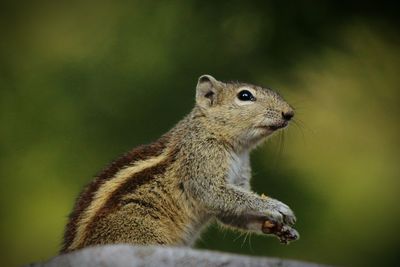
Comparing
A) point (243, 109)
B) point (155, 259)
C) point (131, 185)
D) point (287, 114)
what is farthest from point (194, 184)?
point (155, 259)

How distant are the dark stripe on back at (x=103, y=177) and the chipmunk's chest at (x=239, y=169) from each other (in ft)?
1.61

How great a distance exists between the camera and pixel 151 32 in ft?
30.2

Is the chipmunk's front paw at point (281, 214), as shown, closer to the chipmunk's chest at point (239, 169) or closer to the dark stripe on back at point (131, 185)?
the chipmunk's chest at point (239, 169)

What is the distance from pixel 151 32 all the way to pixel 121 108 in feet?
2.54

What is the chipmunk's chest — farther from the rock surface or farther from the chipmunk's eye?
the rock surface

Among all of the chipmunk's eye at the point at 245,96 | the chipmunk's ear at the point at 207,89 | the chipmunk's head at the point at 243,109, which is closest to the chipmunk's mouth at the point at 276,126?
the chipmunk's head at the point at 243,109

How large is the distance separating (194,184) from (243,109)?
0.73 metres

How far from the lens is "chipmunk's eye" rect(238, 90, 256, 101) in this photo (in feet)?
23.2

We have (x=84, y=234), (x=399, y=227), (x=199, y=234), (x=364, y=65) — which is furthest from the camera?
(x=399, y=227)

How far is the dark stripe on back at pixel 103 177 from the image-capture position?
20.5ft

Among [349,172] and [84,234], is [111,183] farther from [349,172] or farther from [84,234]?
[349,172]

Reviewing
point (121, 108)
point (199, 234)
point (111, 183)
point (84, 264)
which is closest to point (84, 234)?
point (111, 183)

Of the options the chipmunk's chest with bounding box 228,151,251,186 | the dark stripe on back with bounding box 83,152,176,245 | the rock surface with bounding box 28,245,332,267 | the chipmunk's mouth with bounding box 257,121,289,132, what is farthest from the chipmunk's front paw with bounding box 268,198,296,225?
the rock surface with bounding box 28,245,332,267

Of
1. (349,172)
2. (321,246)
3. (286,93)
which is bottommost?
(321,246)
